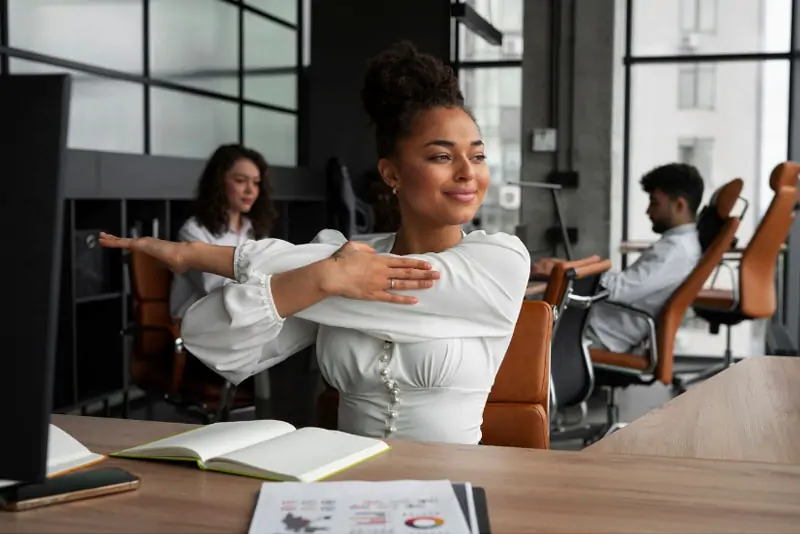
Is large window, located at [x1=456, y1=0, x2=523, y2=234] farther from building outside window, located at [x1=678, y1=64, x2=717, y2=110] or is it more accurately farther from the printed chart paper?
the printed chart paper

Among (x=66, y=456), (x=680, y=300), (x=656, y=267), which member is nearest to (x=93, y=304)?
(x=656, y=267)

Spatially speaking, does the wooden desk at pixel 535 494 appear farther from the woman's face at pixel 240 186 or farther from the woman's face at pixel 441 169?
the woman's face at pixel 240 186

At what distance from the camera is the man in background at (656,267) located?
14.0 feet

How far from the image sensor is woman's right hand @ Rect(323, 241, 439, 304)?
1533 millimetres

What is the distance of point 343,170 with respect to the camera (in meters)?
7.28

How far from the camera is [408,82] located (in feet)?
5.89

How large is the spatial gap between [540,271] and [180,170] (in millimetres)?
2766

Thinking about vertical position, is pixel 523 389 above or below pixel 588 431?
above

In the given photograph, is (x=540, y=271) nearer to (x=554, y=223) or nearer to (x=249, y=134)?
(x=554, y=223)

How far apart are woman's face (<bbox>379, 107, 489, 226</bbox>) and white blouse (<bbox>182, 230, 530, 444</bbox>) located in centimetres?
8

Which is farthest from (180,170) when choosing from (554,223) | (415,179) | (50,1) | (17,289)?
(17,289)

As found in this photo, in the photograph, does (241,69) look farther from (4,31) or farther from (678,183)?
(678,183)

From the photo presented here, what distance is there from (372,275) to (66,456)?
21.4 inches

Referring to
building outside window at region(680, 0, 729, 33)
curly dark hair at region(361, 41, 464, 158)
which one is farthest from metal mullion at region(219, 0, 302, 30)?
curly dark hair at region(361, 41, 464, 158)
